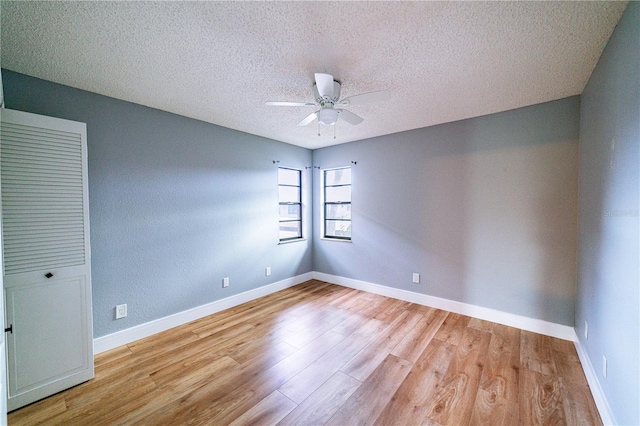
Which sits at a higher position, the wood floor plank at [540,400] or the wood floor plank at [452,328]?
the wood floor plank at [540,400]

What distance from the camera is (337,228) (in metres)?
4.67

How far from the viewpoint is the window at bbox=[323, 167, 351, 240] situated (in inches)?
177

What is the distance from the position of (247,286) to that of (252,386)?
1885mm

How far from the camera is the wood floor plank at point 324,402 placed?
1635 millimetres

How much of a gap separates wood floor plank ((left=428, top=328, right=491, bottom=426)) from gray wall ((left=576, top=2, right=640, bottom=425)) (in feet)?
2.48

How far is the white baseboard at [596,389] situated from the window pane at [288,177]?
4.15m

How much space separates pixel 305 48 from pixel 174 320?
3.20m

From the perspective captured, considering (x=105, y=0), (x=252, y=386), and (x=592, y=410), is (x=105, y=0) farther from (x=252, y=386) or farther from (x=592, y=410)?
(x=592, y=410)

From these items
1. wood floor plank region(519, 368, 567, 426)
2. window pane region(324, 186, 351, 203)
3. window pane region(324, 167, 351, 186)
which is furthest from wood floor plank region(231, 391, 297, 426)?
window pane region(324, 167, 351, 186)

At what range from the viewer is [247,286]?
3.73 m

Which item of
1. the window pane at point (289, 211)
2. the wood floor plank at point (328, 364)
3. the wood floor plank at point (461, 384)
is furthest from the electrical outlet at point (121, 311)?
the wood floor plank at point (461, 384)

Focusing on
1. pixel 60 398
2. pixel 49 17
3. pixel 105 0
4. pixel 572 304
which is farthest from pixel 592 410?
pixel 49 17

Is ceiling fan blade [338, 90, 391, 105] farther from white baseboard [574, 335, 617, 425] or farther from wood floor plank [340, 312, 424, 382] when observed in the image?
white baseboard [574, 335, 617, 425]

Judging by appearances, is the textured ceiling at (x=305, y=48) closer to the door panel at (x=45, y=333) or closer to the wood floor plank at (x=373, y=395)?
the door panel at (x=45, y=333)
